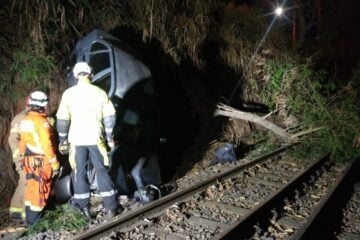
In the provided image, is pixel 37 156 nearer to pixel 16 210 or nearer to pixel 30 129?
pixel 30 129

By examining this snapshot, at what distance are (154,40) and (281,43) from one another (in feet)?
18.0

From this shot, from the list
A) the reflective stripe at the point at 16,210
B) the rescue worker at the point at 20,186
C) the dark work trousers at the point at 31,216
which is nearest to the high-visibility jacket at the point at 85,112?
the rescue worker at the point at 20,186

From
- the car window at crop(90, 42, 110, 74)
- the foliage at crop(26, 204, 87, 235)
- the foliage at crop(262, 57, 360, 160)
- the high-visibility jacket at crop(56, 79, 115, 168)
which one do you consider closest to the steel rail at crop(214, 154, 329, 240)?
the foliage at crop(26, 204, 87, 235)

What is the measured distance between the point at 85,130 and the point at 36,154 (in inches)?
29.5

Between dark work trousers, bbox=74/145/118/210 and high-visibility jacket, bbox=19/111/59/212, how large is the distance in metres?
Result: 0.36

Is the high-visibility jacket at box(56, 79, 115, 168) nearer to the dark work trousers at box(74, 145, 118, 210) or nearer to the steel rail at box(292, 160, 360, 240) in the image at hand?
the dark work trousers at box(74, 145, 118, 210)

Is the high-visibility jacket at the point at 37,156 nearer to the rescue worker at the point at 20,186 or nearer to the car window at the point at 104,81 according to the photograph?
the rescue worker at the point at 20,186

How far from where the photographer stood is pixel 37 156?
548 centimetres

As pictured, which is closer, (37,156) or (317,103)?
(37,156)

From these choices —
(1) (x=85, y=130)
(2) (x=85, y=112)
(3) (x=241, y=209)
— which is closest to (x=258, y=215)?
(3) (x=241, y=209)

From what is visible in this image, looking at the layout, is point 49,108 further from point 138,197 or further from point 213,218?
point 213,218

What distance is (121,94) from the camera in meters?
6.72

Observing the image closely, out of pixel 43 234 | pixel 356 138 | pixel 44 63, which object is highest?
pixel 44 63

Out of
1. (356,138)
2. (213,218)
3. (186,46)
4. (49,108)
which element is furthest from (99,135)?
(356,138)
